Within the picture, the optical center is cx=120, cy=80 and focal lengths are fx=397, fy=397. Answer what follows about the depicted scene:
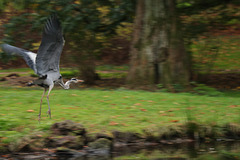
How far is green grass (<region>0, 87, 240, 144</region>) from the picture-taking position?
30.3 ft

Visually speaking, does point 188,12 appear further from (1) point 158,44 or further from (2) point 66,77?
(2) point 66,77

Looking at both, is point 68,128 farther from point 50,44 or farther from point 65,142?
point 50,44

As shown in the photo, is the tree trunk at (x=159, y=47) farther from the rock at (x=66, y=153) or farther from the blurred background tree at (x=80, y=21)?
the rock at (x=66, y=153)

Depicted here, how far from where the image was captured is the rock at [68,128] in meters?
8.59

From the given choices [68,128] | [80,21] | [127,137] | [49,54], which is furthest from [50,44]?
Answer: [80,21]

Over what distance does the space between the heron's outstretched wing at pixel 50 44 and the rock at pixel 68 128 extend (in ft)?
5.30

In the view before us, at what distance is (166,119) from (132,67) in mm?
5719

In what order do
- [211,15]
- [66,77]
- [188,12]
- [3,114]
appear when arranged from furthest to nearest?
[66,77]
[211,15]
[188,12]
[3,114]

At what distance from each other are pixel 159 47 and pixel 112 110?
508cm

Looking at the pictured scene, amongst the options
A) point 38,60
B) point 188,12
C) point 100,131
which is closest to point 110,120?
point 100,131

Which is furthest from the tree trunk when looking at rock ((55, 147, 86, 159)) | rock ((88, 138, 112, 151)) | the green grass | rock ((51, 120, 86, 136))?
rock ((55, 147, 86, 159))

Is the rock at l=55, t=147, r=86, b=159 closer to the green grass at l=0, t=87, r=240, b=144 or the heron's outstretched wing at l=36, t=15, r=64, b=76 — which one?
the green grass at l=0, t=87, r=240, b=144

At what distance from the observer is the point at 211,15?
17.7 metres

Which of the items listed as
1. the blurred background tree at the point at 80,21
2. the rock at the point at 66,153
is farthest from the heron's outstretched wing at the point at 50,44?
the blurred background tree at the point at 80,21
